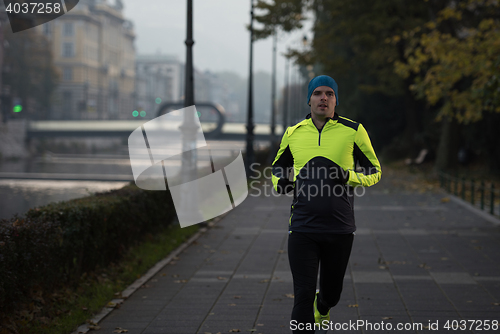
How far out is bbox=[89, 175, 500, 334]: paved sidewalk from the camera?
534 cm

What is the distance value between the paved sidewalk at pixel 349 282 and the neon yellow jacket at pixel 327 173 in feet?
5.12

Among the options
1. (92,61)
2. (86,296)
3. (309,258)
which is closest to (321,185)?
(309,258)

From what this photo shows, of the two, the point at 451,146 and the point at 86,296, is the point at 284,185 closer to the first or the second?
the point at 86,296

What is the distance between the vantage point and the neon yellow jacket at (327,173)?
12.4 feet

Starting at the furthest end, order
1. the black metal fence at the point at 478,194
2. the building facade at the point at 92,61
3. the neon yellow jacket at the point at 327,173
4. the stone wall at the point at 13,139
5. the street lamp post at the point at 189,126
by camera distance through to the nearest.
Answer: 1. the building facade at the point at 92,61
2. the stone wall at the point at 13,139
3. the black metal fence at the point at 478,194
4. the street lamp post at the point at 189,126
5. the neon yellow jacket at the point at 327,173

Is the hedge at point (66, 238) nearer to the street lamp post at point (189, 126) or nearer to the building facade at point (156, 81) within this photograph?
the street lamp post at point (189, 126)

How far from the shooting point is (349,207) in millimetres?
3893

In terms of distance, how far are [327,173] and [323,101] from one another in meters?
0.45

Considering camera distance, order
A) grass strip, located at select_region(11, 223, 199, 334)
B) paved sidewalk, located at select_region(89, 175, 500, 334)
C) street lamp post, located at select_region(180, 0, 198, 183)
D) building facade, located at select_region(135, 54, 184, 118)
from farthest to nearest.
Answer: building facade, located at select_region(135, 54, 184, 118) < street lamp post, located at select_region(180, 0, 198, 183) < paved sidewalk, located at select_region(89, 175, 500, 334) < grass strip, located at select_region(11, 223, 199, 334)

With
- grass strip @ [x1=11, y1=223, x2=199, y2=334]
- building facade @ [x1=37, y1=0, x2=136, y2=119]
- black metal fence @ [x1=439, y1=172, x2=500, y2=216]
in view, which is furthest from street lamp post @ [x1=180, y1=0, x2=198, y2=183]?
building facade @ [x1=37, y1=0, x2=136, y2=119]

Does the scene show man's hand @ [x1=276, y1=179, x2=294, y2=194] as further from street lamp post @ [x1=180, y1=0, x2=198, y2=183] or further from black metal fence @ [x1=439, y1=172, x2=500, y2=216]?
black metal fence @ [x1=439, y1=172, x2=500, y2=216]

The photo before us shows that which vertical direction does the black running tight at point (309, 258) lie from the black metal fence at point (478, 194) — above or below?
above

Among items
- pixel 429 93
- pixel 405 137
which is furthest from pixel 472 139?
pixel 405 137

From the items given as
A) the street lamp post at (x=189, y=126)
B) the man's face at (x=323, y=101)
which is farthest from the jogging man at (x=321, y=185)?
the street lamp post at (x=189, y=126)
